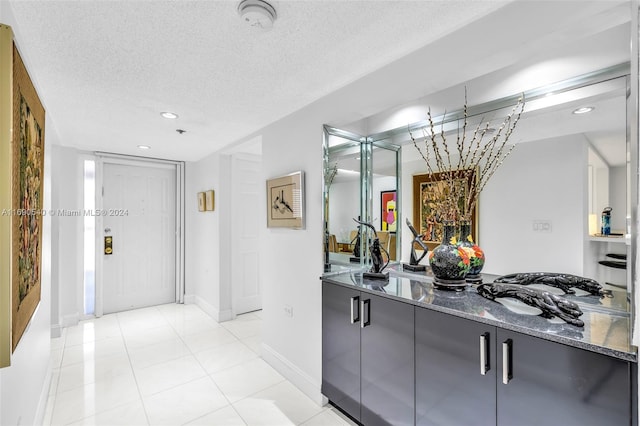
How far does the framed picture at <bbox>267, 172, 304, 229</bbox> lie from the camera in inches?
96.2

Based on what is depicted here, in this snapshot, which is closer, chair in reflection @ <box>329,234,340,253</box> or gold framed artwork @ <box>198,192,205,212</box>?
chair in reflection @ <box>329,234,340,253</box>

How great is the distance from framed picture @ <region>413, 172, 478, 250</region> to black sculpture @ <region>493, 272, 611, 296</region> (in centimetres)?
47

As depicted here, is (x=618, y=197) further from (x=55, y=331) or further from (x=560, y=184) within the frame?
(x=55, y=331)

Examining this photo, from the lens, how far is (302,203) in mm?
2428

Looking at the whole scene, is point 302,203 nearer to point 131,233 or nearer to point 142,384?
point 142,384

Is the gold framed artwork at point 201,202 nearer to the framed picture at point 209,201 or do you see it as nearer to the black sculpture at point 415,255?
the framed picture at point 209,201

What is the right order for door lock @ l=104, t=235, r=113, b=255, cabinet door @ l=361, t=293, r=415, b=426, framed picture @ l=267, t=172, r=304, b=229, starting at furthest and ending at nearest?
door lock @ l=104, t=235, r=113, b=255, framed picture @ l=267, t=172, r=304, b=229, cabinet door @ l=361, t=293, r=415, b=426

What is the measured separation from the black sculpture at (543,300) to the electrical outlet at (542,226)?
1.00 ft

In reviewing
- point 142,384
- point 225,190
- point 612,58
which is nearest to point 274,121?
point 225,190

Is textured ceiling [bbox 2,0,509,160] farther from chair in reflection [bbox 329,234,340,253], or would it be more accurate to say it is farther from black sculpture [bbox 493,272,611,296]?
black sculpture [bbox 493,272,611,296]

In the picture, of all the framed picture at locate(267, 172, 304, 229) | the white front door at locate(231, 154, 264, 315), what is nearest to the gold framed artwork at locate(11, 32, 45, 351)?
the framed picture at locate(267, 172, 304, 229)

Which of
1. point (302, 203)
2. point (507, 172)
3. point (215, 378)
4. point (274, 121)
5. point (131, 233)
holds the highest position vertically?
point (274, 121)

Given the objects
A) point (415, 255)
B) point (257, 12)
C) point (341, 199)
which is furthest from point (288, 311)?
point (257, 12)

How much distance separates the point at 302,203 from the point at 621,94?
1.87 m
